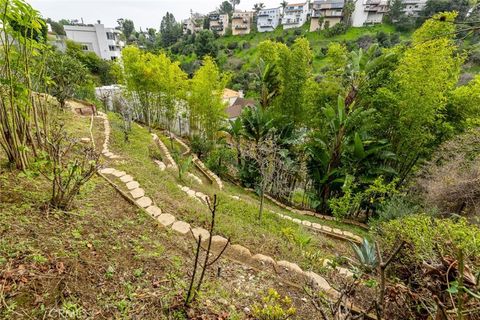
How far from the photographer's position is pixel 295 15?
44844 mm

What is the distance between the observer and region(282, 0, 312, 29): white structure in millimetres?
43688

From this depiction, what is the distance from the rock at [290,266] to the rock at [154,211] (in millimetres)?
2096

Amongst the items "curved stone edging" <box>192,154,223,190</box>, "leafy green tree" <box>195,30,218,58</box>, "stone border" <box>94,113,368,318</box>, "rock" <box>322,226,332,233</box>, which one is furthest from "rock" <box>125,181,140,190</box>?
"leafy green tree" <box>195,30,218,58</box>

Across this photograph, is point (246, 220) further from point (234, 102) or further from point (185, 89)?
point (234, 102)

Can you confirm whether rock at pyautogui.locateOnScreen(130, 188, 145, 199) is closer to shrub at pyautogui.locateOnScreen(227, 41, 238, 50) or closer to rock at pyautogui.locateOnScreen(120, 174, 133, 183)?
rock at pyautogui.locateOnScreen(120, 174, 133, 183)

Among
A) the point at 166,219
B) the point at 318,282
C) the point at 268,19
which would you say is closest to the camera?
the point at 318,282

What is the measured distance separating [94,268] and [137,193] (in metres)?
2.12

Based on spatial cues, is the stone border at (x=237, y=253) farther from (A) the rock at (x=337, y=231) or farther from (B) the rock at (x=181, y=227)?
(A) the rock at (x=337, y=231)

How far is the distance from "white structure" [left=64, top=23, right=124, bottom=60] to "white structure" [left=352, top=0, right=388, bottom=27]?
36732mm

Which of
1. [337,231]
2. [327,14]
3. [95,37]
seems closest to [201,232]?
[337,231]

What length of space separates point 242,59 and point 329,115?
3162cm

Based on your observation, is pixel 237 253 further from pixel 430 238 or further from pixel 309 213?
pixel 309 213

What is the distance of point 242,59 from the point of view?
3478 centimetres

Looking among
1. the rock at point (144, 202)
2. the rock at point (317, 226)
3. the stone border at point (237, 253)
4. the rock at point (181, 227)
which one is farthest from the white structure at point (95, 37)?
the rock at point (181, 227)
